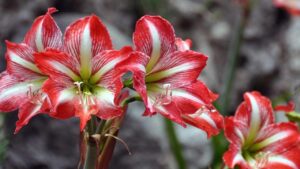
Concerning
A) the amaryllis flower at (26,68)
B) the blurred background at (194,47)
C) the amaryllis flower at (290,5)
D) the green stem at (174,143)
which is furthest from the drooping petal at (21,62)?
the amaryllis flower at (290,5)

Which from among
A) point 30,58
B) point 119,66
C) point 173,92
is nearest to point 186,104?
point 173,92

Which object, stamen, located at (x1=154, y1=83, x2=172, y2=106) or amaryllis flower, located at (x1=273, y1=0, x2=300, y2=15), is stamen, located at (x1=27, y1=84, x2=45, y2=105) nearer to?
Result: stamen, located at (x1=154, y1=83, x2=172, y2=106)

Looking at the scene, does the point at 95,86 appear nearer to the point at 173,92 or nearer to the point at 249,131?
the point at 173,92

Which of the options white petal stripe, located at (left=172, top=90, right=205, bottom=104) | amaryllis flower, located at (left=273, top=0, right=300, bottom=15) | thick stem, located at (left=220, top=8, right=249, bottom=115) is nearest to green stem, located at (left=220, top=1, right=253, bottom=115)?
thick stem, located at (left=220, top=8, right=249, bottom=115)

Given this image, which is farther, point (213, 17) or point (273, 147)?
point (213, 17)

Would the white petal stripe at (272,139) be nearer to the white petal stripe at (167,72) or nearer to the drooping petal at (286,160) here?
the drooping petal at (286,160)

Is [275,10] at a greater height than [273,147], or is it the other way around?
[273,147]

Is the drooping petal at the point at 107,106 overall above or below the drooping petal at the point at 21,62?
below

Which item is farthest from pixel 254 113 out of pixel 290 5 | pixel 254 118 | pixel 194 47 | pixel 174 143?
pixel 194 47
